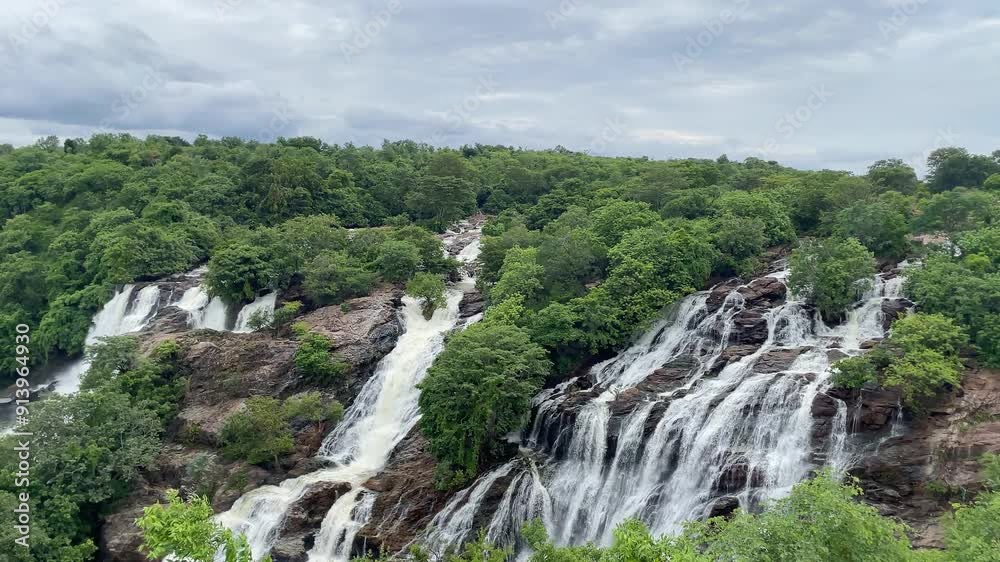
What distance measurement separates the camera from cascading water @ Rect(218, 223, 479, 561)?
20.6 m

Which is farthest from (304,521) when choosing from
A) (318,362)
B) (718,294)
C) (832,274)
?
(832,274)

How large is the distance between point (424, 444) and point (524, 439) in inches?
158

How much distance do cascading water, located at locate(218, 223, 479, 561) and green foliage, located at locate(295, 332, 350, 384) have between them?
1465mm

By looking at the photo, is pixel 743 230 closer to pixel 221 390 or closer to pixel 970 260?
pixel 970 260

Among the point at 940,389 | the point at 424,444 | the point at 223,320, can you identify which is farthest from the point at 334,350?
the point at 940,389

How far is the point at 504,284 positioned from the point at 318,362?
28.0ft

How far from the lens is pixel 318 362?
2672 cm

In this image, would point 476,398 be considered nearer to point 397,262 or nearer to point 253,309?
point 397,262

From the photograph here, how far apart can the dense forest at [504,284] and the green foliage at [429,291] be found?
113 mm

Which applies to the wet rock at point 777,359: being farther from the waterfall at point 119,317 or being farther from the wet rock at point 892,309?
the waterfall at point 119,317

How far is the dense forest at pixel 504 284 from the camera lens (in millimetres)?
11797

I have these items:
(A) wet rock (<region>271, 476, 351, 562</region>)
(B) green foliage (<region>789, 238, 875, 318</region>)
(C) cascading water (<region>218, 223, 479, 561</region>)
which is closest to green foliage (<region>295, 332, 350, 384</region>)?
(C) cascading water (<region>218, 223, 479, 561</region>)

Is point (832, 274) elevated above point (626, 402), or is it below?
above

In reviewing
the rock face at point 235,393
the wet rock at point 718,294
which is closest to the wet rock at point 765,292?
the wet rock at point 718,294
